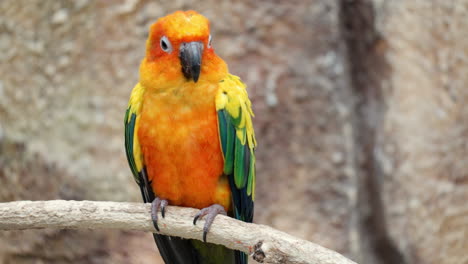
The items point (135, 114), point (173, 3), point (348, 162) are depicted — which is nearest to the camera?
point (135, 114)

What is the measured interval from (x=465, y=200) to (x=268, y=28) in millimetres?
2301

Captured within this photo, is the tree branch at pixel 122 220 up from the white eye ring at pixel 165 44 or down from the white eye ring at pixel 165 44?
down

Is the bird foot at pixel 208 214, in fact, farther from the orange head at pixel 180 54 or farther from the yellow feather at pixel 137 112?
the orange head at pixel 180 54

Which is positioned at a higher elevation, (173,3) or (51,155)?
(173,3)

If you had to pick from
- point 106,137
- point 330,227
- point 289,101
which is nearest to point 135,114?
point 106,137

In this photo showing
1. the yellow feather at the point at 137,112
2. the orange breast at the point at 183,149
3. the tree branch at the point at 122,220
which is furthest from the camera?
the yellow feather at the point at 137,112

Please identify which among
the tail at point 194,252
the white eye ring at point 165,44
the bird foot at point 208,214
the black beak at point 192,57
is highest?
the white eye ring at point 165,44

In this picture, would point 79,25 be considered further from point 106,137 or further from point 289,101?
point 289,101

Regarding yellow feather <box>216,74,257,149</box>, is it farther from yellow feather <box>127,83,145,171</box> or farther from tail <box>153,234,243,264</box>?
tail <box>153,234,243,264</box>

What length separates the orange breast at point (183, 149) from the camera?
117 inches

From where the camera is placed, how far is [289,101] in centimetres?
514

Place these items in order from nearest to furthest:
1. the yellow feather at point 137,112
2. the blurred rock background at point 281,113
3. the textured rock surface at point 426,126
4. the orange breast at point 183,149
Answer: the orange breast at point 183,149
the yellow feather at point 137,112
the blurred rock background at point 281,113
the textured rock surface at point 426,126

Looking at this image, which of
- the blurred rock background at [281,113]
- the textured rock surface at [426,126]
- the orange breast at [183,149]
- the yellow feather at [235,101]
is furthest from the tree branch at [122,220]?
the textured rock surface at [426,126]

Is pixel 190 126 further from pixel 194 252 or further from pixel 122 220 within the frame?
pixel 194 252
